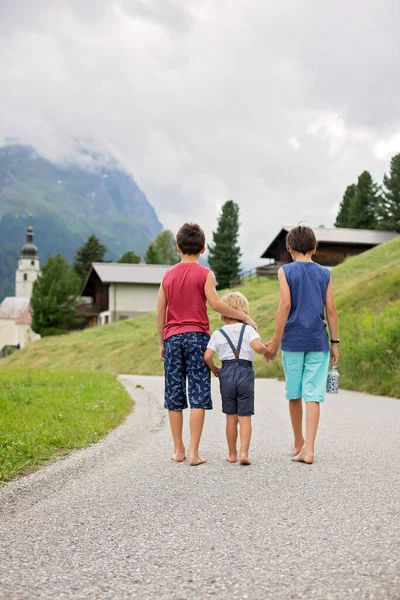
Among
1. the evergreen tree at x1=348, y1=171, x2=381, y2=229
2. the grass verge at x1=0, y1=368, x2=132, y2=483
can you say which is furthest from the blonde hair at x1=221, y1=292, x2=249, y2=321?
the evergreen tree at x1=348, y1=171, x2=381, y2=229

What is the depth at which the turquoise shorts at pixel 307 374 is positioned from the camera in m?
6.23

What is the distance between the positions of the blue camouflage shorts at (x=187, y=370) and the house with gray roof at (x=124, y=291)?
61147 millimetres

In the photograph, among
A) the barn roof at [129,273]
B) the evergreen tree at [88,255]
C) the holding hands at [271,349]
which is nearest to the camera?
the holding hands at [271,349]

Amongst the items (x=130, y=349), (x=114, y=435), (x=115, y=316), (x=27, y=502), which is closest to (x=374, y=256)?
(x=130, y=349)

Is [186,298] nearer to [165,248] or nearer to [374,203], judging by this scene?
[374,203]

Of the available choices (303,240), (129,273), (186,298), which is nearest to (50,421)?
(186,298)

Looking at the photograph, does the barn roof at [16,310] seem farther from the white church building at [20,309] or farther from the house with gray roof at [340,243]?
the house with gray roof at [340,243]

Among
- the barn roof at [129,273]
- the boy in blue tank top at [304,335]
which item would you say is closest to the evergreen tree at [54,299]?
the barn roof at [129,273]

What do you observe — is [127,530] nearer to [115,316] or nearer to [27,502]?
[27,502]

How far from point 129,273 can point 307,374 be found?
6638cm

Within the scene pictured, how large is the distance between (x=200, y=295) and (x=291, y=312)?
0.83 meters

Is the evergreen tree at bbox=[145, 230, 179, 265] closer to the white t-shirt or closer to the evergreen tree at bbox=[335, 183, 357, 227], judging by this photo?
the evergreen tree at bbox=[335, 183, 357, 227]

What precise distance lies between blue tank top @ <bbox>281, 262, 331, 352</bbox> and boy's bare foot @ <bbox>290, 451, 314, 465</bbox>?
0.90 m

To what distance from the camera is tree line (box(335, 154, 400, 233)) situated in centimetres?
7669
